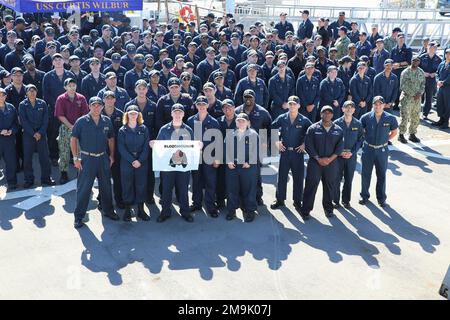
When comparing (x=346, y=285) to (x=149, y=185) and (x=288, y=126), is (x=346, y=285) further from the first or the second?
(x=149, y=185)

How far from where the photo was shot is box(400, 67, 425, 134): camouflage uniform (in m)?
11.9

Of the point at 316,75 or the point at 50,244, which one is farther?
the point at 316,75

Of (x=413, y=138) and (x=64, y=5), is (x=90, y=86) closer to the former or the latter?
(x=64, y=5)

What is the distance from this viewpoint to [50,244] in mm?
7137

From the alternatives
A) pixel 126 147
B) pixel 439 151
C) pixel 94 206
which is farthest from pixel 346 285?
pixel 439 151

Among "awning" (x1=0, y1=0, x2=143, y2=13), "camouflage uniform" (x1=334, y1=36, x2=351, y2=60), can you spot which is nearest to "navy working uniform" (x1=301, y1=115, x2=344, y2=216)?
"awning" (x1=0, y1=0, x2=143, y2=13)

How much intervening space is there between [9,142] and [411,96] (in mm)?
8319

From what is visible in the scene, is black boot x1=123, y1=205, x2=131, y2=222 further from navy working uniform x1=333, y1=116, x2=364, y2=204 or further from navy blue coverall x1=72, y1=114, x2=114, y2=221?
navy working uniform x1=333, y1=116, x2=364, y2=204

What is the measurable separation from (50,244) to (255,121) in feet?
11.7

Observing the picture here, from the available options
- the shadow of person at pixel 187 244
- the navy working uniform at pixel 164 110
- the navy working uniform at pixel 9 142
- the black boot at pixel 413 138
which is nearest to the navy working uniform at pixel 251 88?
the navy working uniform at pixel 164 110

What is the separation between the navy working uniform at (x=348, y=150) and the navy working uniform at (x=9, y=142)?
17.1ft

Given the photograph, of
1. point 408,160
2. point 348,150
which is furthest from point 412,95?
point 348,150

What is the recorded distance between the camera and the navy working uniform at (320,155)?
786 centimetres

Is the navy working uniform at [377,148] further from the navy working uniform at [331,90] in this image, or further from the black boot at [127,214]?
the black boot at [127,214]
